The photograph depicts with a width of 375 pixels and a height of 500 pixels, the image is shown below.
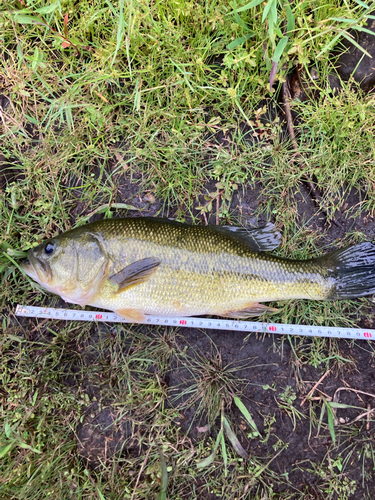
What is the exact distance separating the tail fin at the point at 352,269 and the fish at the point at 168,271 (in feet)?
0.06

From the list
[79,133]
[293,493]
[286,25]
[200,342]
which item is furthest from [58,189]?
[293,493]

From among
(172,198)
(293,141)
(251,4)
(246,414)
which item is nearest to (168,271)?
(172,198)

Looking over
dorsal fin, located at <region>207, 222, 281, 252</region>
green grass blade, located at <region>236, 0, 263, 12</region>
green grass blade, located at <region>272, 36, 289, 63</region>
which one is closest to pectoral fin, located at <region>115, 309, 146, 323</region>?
dorsal fin, located at <region>207, 222, 281, 252</region>

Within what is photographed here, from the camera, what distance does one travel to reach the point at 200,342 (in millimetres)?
2879

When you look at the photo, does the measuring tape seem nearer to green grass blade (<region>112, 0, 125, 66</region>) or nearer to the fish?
the fish

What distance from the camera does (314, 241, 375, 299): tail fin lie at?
8.93 ft

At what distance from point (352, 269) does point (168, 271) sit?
1678mm

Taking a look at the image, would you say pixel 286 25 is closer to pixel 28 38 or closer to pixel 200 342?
pixel 28 38

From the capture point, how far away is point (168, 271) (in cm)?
247

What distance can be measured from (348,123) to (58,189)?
9.47ft

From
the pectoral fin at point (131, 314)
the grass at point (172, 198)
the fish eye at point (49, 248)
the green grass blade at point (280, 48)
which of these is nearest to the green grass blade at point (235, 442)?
the grass at point (172, 198)

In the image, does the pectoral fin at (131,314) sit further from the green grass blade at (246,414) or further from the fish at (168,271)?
the green grass blade at (246,414)

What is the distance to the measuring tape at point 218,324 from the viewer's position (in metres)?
2.80

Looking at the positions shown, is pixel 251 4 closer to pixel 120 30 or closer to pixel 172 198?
pixel 120 30
